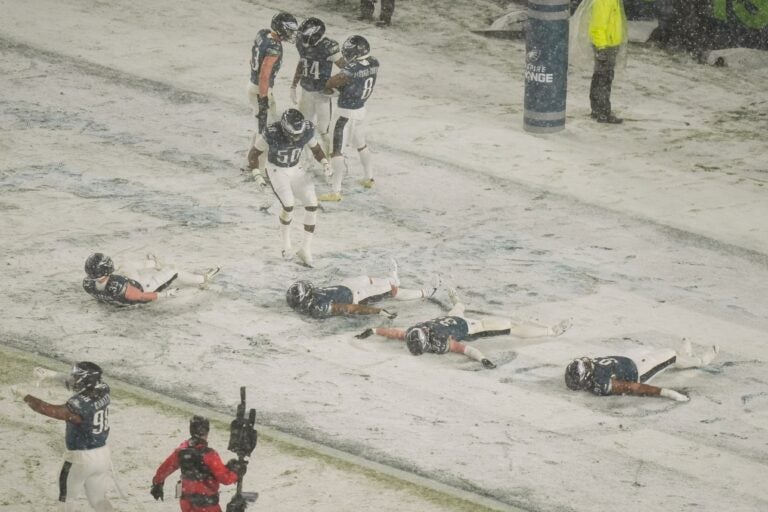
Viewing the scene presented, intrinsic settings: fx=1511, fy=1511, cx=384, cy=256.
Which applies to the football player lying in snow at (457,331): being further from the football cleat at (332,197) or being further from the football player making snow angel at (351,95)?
the football player making snow angel at (351,95)

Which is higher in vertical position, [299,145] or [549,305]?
[299,145]

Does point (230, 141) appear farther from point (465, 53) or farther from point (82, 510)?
point (82, 510)

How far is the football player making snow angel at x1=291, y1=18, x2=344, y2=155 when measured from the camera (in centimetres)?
1969

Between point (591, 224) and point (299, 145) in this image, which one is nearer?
point (299, 145)

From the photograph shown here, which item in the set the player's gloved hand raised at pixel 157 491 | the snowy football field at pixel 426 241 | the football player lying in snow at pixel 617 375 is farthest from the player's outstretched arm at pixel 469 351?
the player's gloved hand raised at pixel 157 491

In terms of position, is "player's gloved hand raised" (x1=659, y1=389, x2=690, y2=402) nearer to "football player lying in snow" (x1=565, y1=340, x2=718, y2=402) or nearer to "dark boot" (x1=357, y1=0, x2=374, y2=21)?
"football player lying in snow" (x1=565, y1=340, x2=718, y2=402)

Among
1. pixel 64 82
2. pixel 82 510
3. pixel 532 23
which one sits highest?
pixel 532 23

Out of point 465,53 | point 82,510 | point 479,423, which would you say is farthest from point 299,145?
point 465,53

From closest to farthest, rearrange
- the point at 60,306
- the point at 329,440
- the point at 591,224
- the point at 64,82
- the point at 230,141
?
the point at 329,440 < the point at 60,306 < the point at 591,224 < the point at 230,141 < the point at 64,82

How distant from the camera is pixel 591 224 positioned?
19312mm

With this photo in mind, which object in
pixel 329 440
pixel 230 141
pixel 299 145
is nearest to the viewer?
pixel 329 440

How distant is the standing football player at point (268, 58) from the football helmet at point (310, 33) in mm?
95

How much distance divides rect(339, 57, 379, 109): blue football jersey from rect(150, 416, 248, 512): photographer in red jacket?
884 centimetres

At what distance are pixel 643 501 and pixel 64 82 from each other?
44.8 feet
